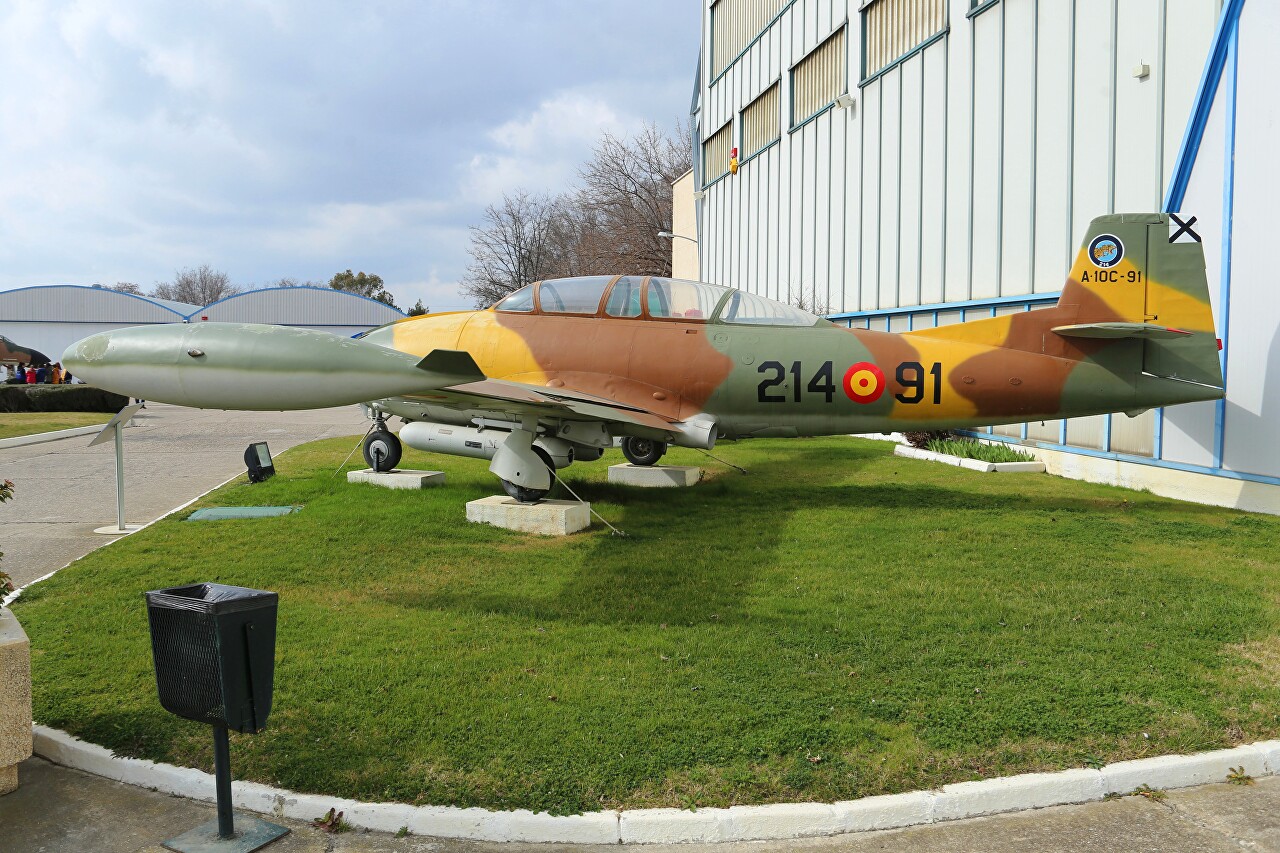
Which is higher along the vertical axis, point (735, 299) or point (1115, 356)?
point (735, 299)

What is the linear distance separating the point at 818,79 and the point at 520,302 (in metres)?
15.6

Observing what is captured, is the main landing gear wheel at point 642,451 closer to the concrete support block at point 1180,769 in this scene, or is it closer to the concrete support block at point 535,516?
the concrete support block at point 535,516

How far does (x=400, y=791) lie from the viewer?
13.2 feet

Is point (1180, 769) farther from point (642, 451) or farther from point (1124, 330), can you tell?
point (642, 451)

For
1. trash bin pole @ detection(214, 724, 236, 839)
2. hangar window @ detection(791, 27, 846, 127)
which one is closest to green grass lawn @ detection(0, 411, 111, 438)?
hangar window @ detection(791, 27, 846, 127)

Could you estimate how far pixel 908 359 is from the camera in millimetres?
10273

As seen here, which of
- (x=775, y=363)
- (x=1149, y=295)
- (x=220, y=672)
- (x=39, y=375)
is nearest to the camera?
(x=220, y=672)

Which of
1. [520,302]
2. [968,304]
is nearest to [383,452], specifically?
[520,302]

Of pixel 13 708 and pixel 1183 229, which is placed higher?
pixel 1183 229

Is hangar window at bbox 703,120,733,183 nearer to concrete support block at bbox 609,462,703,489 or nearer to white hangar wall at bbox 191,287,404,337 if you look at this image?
concrete support block at bbox 609,462,703,489

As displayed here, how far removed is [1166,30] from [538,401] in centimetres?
1055

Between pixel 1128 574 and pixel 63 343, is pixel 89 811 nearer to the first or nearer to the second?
pixel 1128 574

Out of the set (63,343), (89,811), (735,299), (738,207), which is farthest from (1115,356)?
(63,343)

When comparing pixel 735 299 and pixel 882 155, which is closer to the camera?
pixel 735 299
